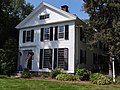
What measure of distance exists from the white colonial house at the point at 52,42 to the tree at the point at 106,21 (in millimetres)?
2359

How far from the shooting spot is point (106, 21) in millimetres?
22453

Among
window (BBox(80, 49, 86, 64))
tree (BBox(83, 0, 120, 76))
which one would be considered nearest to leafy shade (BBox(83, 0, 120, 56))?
tree (BBox(83, 0, 120, 76))

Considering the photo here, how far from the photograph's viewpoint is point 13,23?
37031mm

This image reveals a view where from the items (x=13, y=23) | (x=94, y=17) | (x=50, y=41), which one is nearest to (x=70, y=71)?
(x=50, y=41)

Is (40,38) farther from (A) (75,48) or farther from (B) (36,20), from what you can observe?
(A) (75,48)

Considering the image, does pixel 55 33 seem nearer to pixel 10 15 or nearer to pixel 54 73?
pixel 54 73

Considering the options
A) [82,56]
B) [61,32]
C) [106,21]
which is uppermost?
[106,21]

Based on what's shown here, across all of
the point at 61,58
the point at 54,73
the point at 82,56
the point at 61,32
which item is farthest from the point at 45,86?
the point at 82,56

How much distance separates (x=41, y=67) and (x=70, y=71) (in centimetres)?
382

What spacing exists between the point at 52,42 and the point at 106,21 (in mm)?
6654

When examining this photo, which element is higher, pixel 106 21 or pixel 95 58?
pixel 106 21

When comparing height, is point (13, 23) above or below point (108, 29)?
above

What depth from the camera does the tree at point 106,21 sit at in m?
21.2

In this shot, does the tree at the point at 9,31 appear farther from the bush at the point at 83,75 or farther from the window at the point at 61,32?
the bush at the point at 83,75
